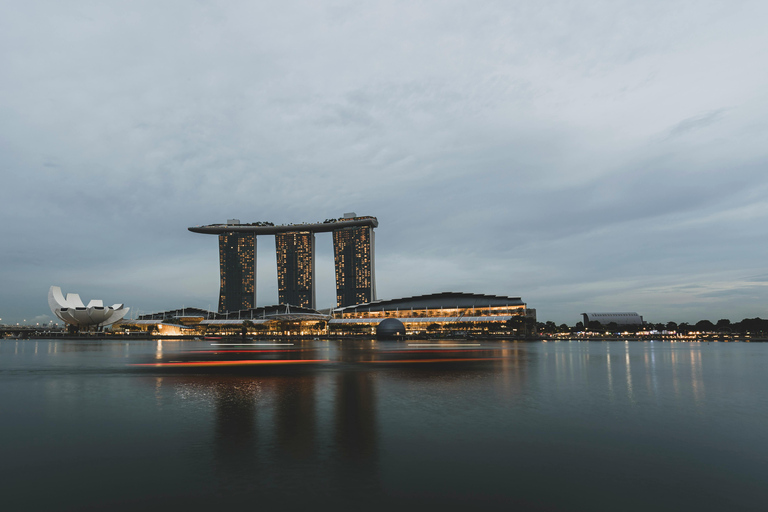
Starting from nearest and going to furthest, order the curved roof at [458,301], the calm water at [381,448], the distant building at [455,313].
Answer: the calm water at [381,448] → the distant building at [455,313] → the curved roof at [458,301]

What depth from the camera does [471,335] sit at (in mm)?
167750

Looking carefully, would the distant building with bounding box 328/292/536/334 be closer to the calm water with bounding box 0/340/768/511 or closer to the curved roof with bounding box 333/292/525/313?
the curved roof with bounding box 333/292/525/313

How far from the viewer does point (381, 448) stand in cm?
1390

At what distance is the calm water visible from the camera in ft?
33.4

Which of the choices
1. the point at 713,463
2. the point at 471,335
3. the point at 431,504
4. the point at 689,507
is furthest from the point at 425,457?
the point at 471,335

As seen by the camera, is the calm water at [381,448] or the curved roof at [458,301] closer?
the calm water at [381,448]

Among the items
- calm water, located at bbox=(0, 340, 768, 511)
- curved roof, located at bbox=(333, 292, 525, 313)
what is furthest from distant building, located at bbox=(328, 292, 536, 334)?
calm water, located at bbox=(0, 340, 768, 511)

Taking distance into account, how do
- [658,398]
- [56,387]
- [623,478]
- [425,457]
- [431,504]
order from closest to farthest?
[431,504]
[623,478]
[425,457]
[658,398]
[56,387]

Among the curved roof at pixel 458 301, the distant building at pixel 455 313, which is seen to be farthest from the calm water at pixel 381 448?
the curved roof at pixel 458 301

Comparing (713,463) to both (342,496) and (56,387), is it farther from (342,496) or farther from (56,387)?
(56,387)

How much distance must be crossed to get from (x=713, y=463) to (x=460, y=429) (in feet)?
23.8

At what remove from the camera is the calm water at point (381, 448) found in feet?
33.4

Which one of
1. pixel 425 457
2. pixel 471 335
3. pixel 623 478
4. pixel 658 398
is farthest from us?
pixel 471 335

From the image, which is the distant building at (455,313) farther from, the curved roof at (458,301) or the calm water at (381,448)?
the calm water at (381,448)
